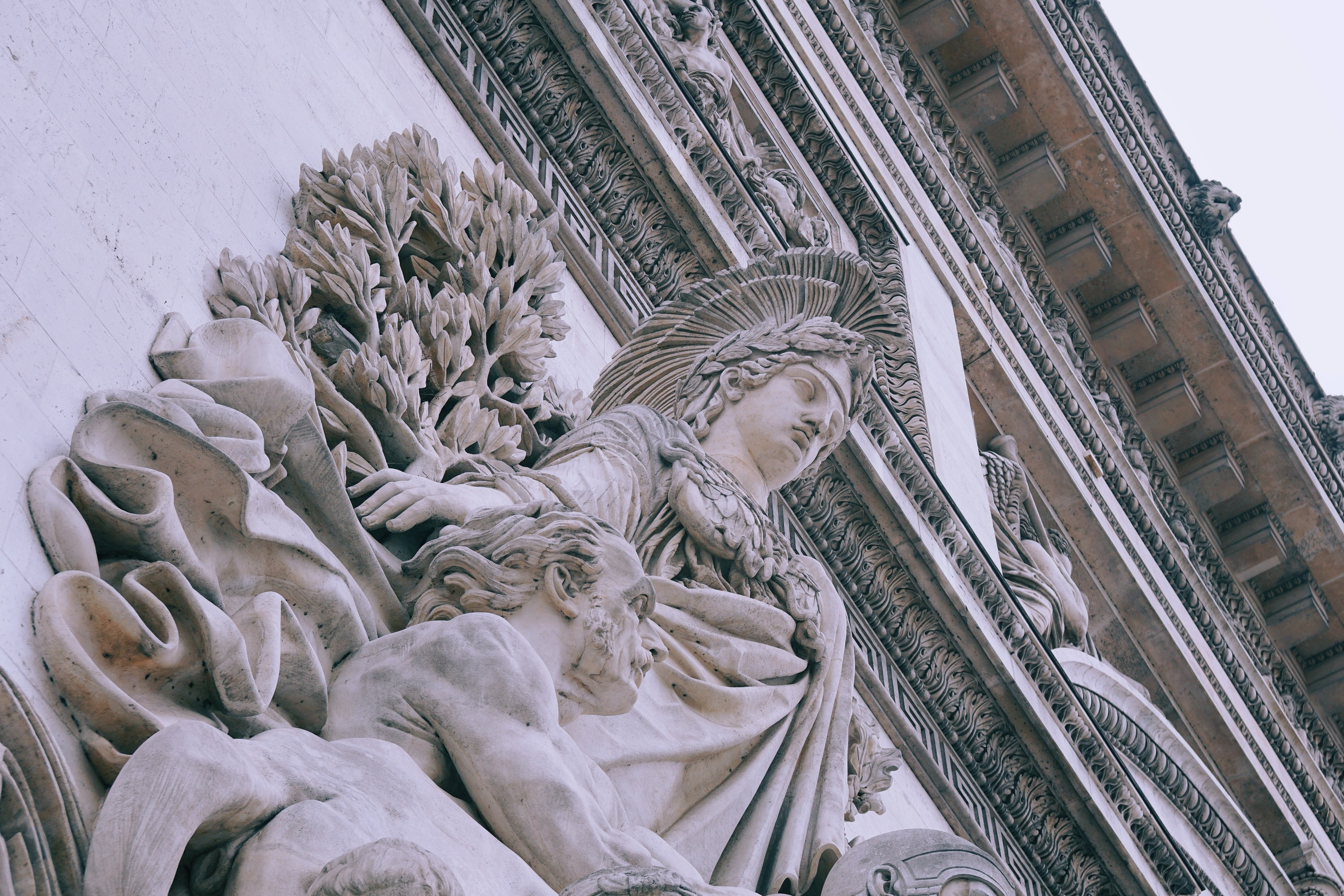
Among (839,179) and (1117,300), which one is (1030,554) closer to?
(839,179)

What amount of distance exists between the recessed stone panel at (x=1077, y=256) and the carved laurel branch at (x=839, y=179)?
12.8ft

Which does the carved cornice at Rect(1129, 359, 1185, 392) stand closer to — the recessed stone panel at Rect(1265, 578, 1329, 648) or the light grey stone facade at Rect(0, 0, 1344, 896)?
the recessed stone panel at Rect(1265, 578, 1329, 648)

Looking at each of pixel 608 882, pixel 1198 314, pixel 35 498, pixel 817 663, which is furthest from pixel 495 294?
pixel 1198 314

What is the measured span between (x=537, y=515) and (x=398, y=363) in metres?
0.67

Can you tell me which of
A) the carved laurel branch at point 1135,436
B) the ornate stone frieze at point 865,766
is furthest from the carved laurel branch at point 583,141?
the carved laurel branch at point 1135,436

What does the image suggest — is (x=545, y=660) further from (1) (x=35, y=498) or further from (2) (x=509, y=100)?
(2) (x=509, y=100)

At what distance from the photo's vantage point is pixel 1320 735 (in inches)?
531

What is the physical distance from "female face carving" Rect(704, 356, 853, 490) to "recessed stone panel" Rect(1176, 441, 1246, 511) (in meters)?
9.39

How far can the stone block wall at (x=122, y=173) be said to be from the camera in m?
2.86

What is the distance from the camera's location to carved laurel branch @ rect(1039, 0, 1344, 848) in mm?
12898

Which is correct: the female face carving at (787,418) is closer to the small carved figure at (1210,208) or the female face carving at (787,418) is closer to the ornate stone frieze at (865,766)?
the ornate stone frieze at (865,766)

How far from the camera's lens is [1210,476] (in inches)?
529

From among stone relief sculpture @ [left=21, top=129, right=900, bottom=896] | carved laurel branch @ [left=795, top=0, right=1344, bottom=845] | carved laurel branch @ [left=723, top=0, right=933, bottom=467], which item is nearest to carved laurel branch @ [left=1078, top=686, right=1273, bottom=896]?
carved laurel branch @ [left=723, top=0, right=933, bottom=467]

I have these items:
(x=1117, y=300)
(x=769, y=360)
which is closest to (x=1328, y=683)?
(x=1117, y=300)
